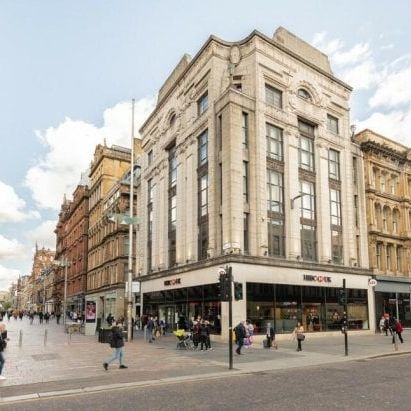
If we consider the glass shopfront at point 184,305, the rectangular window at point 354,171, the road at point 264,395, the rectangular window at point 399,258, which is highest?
the rectangular window at point 354,171

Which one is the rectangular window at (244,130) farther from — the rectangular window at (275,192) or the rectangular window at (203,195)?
the rectangular window at (203,195)

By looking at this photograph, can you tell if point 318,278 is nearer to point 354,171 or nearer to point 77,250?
point 354,171

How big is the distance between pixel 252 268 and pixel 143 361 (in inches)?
538

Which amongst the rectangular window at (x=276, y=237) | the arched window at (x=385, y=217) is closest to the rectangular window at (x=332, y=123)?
the arched window at (x=385, y=217)

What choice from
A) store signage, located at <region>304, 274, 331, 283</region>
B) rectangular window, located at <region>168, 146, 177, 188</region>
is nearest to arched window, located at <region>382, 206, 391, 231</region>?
store signage, located at <region>304, 274, 331, 283</region>

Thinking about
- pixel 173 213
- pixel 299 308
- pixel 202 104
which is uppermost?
pixel 202 104

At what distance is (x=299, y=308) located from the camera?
34.4 meters

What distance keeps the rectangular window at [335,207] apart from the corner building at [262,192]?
9cm

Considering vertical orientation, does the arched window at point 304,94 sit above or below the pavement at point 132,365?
above

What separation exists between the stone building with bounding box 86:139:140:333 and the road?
36864mm

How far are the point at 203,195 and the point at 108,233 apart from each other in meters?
27.3

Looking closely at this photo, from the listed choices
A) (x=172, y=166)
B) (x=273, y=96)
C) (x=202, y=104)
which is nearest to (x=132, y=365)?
(x=202, y=104)

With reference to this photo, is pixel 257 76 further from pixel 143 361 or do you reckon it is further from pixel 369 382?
pixel 369 382

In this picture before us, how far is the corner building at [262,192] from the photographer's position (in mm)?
32781
